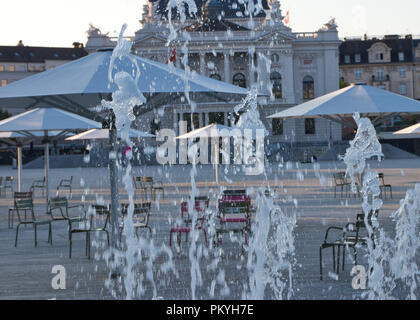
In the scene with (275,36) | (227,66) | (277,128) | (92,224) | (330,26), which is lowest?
(92,224)

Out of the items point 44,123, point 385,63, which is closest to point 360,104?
point 44,123

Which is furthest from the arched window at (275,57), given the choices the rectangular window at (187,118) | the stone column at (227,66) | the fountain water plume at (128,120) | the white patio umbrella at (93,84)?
the white patio umbrella at (93,84)

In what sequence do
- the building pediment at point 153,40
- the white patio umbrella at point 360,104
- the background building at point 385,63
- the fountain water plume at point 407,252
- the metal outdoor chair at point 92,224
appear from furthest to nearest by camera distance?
1. the background building at point 385,63
2. the building pediment at point 153,40
3. the white patio umbrella at point 360,104
4. the metal outdoor chair at point 92,224
5. the fountain water plume at point 407,252

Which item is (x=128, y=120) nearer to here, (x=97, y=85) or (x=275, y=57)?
(x=97, y=85)

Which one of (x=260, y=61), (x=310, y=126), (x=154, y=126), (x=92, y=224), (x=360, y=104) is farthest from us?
(x=260, y=61)

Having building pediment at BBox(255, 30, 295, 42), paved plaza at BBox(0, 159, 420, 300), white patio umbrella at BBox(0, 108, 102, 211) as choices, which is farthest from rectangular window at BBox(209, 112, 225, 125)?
paved plaza at BBox(0, 159, 420, 300)

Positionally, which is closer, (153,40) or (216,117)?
(153,40)

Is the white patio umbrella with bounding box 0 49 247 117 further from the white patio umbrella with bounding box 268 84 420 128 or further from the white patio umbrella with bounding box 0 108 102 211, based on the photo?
the white patio umbrella with bounding box 0 108 102 211

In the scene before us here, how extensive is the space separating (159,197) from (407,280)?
13.4 meters

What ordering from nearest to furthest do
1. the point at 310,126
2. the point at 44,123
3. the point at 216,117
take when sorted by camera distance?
the point at 44,123 < the point at 216,117 < the point at 310,126

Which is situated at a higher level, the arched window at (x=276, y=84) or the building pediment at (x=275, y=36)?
the building pediment at (x=275, y=36)

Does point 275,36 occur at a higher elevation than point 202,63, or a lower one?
higher

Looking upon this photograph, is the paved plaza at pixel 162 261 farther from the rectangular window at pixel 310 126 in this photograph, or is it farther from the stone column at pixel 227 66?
the stone column at pixel 227 66
